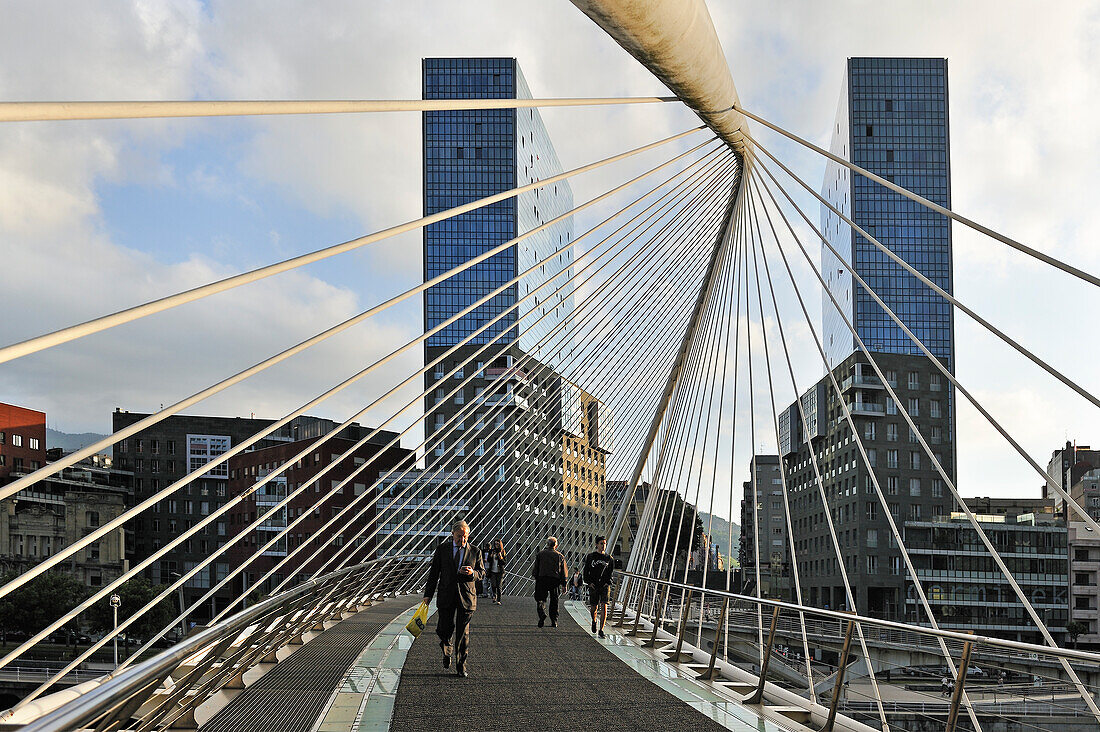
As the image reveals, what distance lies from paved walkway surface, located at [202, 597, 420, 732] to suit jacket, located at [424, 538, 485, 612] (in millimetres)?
943

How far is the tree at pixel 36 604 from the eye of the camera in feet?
182

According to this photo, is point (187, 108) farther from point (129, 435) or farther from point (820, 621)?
point (820, 621)

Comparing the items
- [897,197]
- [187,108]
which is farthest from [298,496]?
[187,108]

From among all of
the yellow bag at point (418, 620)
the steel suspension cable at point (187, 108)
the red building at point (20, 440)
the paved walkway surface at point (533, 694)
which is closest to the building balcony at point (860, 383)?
the red building at point (20, 440)

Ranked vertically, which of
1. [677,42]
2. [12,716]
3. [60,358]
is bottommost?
[12,716]

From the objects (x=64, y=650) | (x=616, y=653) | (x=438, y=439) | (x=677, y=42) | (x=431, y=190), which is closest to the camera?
(x=677, y=42)

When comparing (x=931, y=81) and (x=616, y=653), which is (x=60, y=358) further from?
(x=616, y=653)

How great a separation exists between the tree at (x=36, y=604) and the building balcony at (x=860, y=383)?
52.0m

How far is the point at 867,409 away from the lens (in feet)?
Result: 235

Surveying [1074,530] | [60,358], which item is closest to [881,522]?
[1074,530]

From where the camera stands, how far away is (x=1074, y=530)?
62938 mm

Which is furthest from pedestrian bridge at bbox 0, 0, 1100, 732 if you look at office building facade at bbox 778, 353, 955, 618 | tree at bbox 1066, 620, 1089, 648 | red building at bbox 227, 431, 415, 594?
office building facade at bbox 778, 353, 955, 618

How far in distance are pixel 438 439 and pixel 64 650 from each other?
46.6m

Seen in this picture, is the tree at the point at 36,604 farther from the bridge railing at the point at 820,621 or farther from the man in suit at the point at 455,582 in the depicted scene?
the man in suit at the point at 455,582
